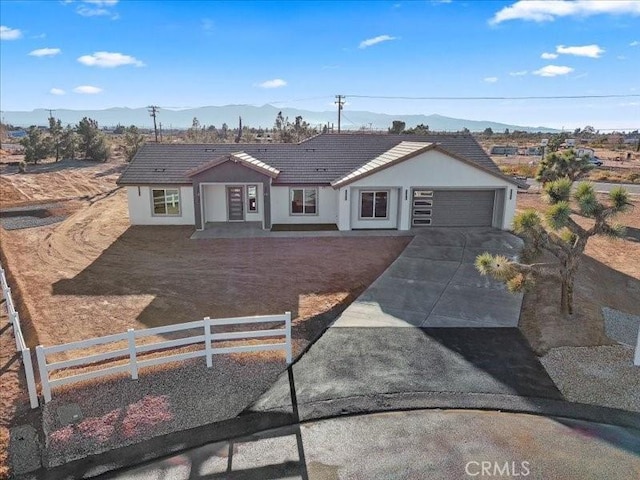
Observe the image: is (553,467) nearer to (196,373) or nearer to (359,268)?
(196,373)

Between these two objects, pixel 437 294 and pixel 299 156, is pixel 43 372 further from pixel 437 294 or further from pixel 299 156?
pixel 299 156

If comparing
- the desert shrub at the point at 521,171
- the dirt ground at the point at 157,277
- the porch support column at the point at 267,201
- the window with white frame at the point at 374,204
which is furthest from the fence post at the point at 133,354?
the desert shrub at the point at 521,171

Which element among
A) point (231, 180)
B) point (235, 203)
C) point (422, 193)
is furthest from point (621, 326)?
point (235, 203)

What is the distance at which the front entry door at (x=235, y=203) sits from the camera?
25258 mm

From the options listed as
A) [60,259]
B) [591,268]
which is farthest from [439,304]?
[60,259]

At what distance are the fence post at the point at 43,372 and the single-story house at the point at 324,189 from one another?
15755mm

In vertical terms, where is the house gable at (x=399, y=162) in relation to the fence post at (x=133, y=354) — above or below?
above

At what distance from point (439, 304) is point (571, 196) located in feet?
15.7

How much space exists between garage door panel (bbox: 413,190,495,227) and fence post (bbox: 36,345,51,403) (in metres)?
19.5

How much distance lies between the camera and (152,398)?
9.04 metres

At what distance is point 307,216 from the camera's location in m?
25.6

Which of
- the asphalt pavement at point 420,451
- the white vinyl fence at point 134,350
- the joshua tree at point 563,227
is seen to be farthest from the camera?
the joshua tree at point 563,227

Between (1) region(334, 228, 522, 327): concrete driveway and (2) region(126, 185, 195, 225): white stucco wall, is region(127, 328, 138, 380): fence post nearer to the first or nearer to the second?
(1) region(334, 228, 522, 327): concrete driveway

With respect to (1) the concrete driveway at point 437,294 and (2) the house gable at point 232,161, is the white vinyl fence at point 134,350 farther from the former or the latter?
(2) the house gable at point 232,161
